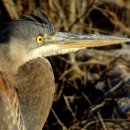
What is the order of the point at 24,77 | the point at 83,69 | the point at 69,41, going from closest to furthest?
the point at 24,77
the point at 69,41
the point at 83,69

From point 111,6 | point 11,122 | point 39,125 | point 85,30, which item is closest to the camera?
point 11,122

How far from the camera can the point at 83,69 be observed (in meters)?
6.49

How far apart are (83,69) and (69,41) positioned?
2.16 meters

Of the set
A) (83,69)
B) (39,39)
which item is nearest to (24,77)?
(39,39)

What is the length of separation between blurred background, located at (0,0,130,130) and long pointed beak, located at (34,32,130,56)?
0.99 m

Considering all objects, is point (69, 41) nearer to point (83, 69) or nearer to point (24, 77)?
point (24, 77)

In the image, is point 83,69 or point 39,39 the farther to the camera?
point 83,69

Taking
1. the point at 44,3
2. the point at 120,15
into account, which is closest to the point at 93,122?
the point at 44,3

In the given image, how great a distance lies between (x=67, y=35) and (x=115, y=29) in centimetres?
255

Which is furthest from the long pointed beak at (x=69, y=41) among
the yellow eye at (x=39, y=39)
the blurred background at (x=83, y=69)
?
the blurred background at (x=83, y=69)

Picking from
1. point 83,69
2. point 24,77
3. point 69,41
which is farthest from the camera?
point 83,69

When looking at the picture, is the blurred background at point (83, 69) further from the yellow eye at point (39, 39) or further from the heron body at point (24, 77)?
the yellow eye at point (39, 39)

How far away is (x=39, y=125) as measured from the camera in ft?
13.8

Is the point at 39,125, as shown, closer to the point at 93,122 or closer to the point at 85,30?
the point at 93,122
